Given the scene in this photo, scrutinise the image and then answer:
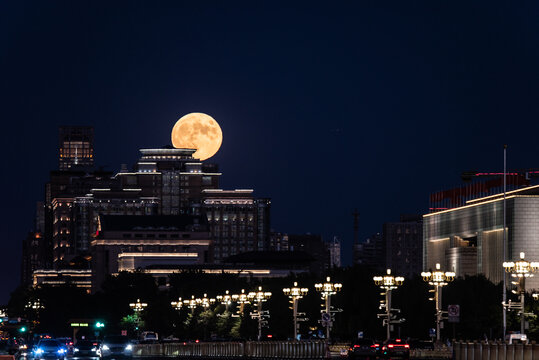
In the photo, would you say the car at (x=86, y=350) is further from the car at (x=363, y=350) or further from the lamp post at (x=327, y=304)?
the lamp post at (x=327, y=304)

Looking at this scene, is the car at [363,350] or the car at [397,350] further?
the car at [397,350]

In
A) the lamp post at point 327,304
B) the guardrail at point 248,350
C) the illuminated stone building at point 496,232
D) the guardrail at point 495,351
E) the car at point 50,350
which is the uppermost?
the illuminated stone building at point 496,232

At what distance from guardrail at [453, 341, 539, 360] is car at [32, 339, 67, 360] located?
A: 27.2 metres

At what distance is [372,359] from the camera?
281 feet

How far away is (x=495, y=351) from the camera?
2544 inches

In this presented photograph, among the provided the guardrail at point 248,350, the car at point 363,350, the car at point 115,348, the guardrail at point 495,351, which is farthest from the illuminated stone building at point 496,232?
the guardrail at point 495,351

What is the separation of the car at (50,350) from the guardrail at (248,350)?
17.4 meters

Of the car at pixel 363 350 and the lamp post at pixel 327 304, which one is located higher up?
the lamp post at pixel 327 304

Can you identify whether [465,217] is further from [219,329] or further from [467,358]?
[467,358]

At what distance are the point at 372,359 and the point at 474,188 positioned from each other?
11692 centimetres

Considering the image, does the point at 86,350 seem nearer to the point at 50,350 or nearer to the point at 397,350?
the point at 50,350

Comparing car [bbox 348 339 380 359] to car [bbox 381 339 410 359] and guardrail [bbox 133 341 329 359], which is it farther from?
guardrail [bbox 133 341 329 359]

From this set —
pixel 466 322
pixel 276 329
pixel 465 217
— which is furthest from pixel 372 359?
pixel 465 217

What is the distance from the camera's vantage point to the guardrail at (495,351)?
197ft
